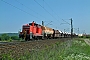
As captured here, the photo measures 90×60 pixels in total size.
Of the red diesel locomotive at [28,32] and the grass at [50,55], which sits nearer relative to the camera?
the grass at [50,55]

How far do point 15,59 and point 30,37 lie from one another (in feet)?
106

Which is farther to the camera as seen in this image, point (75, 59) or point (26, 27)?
point (26, 27)

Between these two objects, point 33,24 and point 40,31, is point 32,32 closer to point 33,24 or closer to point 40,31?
point 33,24

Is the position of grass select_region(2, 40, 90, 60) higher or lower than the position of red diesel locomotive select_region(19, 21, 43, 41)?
lower

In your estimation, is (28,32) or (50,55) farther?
(28,32)

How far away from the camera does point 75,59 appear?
9.13 metres

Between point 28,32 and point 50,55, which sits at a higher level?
point 28,32

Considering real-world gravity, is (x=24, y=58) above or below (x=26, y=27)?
below

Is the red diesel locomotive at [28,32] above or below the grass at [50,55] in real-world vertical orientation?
above

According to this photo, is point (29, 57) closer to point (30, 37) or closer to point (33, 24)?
point (30, 37)

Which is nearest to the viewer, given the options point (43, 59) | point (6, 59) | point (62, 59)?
point (6, 59)

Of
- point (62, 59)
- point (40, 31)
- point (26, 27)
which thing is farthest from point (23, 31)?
point (62, 59)

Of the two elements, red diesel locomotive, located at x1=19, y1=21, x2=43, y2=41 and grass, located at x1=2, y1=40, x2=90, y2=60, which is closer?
grass, located at x1=2, y1=40, x2=90, y2=60

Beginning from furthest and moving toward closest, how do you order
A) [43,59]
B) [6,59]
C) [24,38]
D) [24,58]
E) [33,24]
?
[33,24], [24,38], [43,59], [24,58], [6,59]
